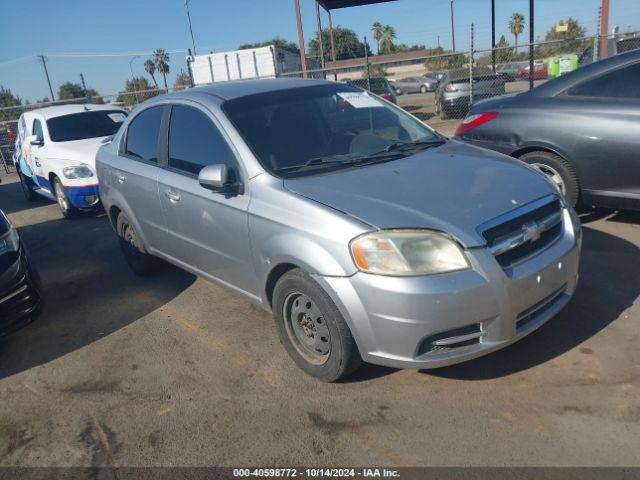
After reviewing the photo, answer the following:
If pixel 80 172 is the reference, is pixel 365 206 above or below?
above

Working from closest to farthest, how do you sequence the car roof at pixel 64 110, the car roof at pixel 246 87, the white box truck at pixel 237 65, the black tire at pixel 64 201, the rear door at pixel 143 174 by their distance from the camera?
the car roof at pixel 246 87 < the rear door at pixel 143 174 < the black tire at pixel 64 201 < the car roof at pixel 64 110 < the white box truck at pixel 237 65

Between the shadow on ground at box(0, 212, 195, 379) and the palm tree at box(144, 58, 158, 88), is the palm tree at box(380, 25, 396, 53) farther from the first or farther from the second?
the shadow on ground at box(0, 212, 195, 379)

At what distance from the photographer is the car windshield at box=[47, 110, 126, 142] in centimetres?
855

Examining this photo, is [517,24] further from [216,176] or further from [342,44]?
[216,176]

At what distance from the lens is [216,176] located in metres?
3.25

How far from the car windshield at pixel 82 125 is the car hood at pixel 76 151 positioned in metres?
0.22

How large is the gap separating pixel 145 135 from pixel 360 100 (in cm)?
190

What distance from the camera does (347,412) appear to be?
9.46ft

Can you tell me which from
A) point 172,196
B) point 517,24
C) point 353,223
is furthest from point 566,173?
point 517,24

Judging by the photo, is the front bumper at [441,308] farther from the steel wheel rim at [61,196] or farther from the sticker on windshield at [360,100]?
the steel wheel rim at [61,196]

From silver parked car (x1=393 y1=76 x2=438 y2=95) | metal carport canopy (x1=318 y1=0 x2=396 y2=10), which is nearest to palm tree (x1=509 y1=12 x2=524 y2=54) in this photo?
silver parked car (x1=393 y1=76 x2=438 y2=95)

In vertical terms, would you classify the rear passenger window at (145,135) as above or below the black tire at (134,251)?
above

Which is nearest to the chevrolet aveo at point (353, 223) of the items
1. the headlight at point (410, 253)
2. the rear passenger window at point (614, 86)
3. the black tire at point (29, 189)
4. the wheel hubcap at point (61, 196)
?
Answer: the headlight at point (410, 253)

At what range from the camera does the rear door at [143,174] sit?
173 inches
